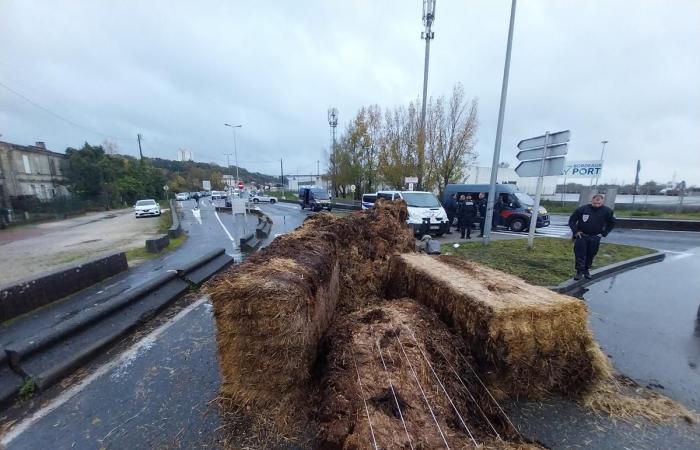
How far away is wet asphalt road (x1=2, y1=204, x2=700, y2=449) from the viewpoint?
258cm

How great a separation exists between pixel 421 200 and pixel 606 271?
7632 mm

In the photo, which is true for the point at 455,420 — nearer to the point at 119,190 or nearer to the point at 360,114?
the point at 360,114

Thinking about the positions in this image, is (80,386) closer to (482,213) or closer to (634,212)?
(482,213)

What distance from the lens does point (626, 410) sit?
284 cm

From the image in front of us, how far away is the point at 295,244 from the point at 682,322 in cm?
638

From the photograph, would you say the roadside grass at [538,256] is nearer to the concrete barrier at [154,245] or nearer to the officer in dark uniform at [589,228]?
the officer in dark uniform at [589,228]

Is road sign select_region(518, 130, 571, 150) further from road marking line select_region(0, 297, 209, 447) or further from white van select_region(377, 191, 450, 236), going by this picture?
road marking line select_region(0, 297, 209, 447)

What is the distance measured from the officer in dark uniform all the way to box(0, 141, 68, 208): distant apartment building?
41.7 meters

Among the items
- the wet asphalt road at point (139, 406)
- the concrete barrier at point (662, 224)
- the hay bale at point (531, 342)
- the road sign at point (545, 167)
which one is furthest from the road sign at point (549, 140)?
the concrete barrier at point (662, 224)

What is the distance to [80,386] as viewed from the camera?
3.37 metres

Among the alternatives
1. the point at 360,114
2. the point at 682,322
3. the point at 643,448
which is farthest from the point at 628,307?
the point at 360,114

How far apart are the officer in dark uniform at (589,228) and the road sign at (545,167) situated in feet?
8.68

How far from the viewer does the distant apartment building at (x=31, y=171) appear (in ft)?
106

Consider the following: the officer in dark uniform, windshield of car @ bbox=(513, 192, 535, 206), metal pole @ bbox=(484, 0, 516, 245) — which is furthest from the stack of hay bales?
windshield of car @ bbox=(513, 192, 535, 206)
